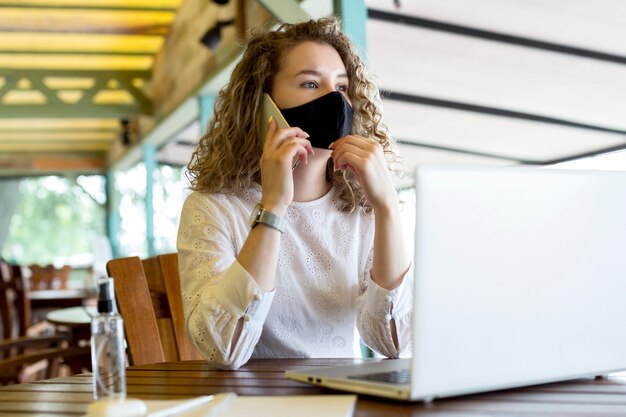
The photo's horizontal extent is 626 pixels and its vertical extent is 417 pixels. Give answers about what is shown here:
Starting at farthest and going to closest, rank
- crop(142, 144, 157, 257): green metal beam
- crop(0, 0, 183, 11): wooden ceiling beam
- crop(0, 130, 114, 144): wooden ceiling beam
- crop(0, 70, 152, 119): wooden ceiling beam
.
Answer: crop(0, 130, 114, 144): wooden ceiling beam → crop(142, 144, 157, 257): green metal beam → crop(0, 70, 152, 119): wooden ceiling beam → crop(0, 0, 183, 11): wooden ceiling beam

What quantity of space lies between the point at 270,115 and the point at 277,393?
2.82 feet

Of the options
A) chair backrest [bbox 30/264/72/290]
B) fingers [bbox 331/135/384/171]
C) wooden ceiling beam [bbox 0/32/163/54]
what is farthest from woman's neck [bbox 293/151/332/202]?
wooden ceiling beam [bbox 0/32/163/54]

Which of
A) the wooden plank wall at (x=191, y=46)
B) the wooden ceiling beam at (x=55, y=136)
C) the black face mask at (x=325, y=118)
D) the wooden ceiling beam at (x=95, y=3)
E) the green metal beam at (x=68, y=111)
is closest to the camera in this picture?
the black face mask at (x=325, y=118)

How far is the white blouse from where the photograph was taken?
5.16 ft

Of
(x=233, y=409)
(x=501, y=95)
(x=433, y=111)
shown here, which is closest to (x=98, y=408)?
(x=233, y=409)

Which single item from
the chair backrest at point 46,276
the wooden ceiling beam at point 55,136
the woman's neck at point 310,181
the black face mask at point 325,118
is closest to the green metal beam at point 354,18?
the woman's neck at point 310,181

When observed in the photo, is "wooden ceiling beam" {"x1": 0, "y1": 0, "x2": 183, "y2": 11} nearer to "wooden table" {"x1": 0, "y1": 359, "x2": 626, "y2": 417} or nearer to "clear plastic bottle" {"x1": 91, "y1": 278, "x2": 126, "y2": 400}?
"wooden table" {"x1": 0, "y1": 359, "x2": 626, "y2": 417}

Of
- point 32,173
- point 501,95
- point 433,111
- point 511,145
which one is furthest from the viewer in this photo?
point 32,173

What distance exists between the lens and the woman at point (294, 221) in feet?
5.22

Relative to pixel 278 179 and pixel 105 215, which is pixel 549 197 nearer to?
pixel 278 179

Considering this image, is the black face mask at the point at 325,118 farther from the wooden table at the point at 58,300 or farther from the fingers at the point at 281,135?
the wooden table at the point at 58,300

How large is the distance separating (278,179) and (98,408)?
0.76m

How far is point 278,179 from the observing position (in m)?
1.65

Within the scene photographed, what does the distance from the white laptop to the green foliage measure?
553 inches
